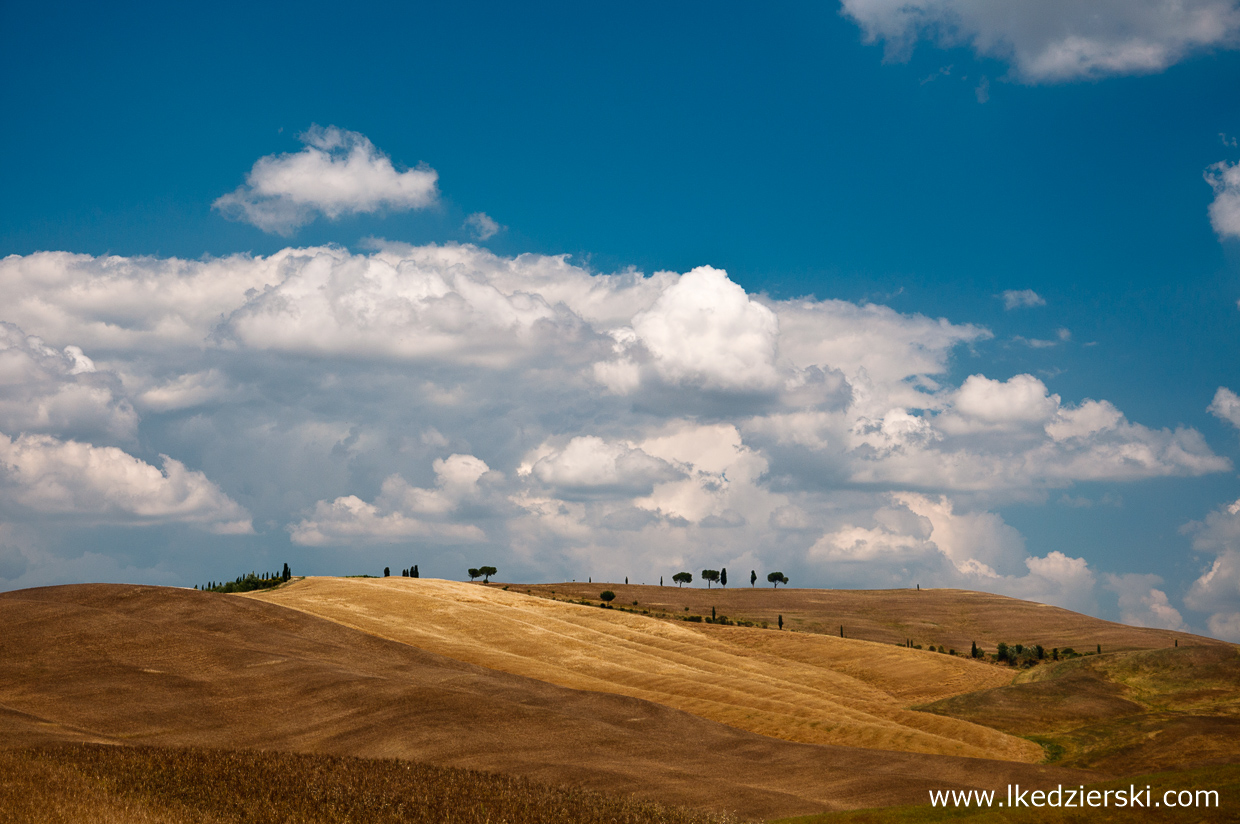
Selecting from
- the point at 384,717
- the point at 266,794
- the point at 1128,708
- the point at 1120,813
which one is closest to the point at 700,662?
the point at 1128,708

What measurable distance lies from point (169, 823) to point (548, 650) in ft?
183

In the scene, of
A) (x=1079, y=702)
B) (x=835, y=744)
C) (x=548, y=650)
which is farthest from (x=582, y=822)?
(x=1079, y=702)

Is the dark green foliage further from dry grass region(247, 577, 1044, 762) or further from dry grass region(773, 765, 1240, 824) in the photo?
dry grass region(773, 765, 1240, 824)

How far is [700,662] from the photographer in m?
88.3

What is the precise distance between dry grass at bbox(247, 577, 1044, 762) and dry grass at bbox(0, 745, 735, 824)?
3045cm

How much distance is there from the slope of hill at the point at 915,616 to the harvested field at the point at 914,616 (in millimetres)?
165

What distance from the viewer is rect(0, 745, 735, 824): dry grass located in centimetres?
2889

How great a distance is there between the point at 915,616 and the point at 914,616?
0.27 m

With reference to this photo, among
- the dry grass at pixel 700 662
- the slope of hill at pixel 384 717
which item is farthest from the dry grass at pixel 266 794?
the dry grass at pixel 700 662

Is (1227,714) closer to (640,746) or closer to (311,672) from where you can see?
(640,746)

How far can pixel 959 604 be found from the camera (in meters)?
187

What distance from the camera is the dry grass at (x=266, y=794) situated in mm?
28891

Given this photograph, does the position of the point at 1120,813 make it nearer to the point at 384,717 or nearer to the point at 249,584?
the point at 384,717

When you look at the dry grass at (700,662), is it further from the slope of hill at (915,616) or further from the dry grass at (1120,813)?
the slope of hill at (915,616)
